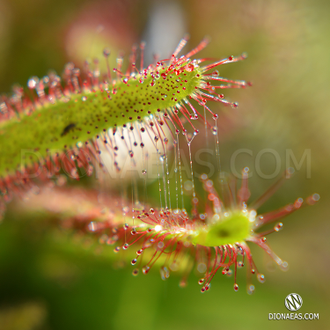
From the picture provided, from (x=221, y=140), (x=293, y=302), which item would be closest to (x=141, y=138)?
(x=221, y=140)

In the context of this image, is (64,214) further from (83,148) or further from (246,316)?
(246,316)

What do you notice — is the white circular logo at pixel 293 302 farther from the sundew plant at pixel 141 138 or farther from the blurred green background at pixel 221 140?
the sundew plant at pixel 141 138

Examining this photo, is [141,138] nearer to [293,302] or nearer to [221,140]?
[221,140]

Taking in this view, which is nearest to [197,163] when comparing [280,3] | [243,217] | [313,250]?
[313,250]

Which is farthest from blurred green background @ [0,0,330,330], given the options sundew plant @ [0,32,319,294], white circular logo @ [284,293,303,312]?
sundew plant @ [0,32,319,294]

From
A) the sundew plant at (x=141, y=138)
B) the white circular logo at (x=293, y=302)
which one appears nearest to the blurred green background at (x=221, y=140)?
Result: the white circular logo at (x=293, y=302)

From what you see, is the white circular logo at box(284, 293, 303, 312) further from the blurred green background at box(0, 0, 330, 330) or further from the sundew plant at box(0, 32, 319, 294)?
the sundew plant at box(0, 32, 319, 294)
